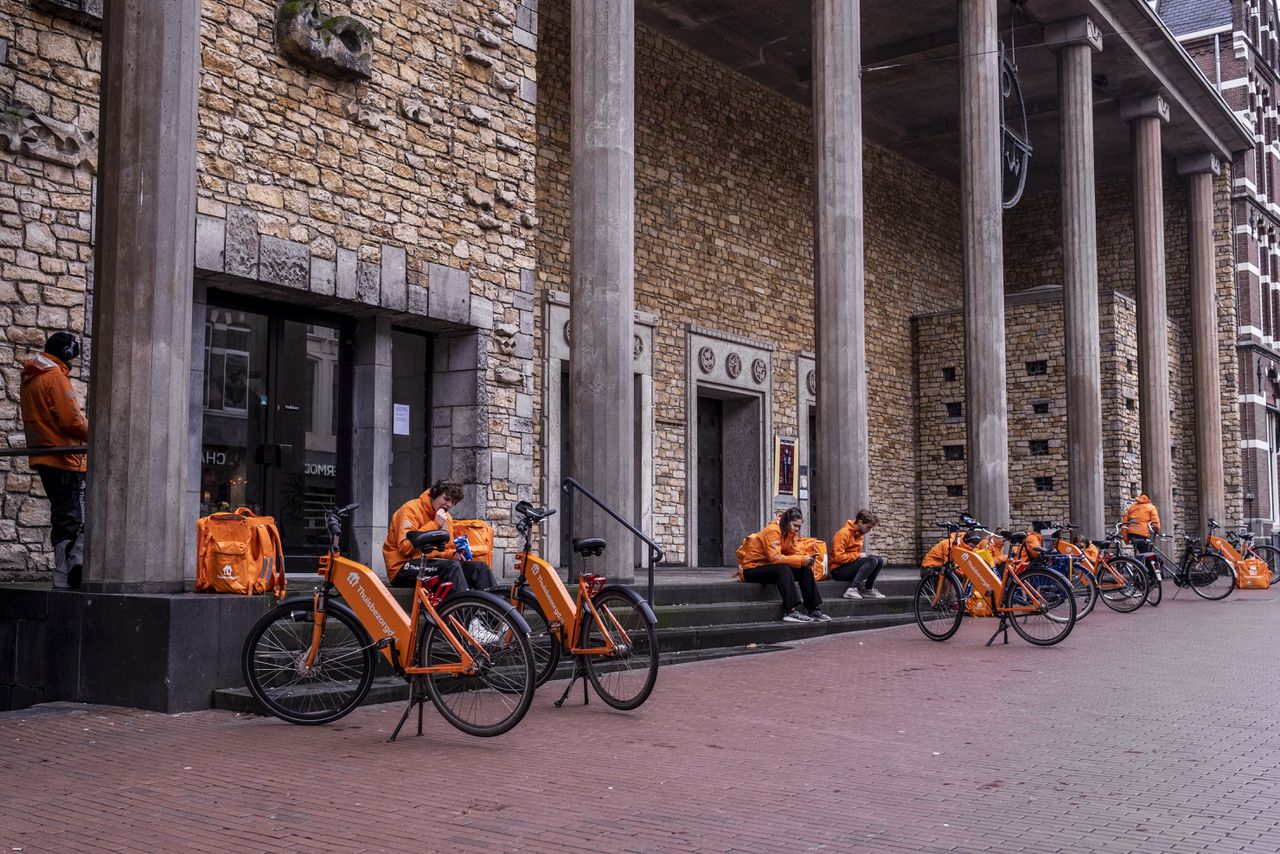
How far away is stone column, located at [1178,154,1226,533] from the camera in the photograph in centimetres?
2558

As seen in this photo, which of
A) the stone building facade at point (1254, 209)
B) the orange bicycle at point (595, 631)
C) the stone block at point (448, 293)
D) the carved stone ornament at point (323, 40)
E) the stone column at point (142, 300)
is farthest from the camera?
the stone building facade at point (1254, 209)

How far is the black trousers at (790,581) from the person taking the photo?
1146 cm

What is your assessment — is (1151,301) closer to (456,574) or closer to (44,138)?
(456,574)

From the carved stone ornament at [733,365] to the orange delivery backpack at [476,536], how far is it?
10.9 meters

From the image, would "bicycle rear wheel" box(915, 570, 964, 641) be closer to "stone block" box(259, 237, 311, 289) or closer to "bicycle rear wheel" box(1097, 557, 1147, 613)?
"bicycle rear wheel" box(1097, 557, 1147, 613)

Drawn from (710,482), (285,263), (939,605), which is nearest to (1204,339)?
(710,482)

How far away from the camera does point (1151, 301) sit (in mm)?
22812

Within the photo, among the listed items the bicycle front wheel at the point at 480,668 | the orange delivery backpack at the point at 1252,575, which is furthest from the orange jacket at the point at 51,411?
the orange delivery backpack at the point at 1252,575

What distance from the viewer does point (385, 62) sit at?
36.0 feet

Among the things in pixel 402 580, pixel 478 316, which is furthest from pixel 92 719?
pixel 478 316

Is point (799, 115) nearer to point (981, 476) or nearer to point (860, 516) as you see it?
point (981, 476)

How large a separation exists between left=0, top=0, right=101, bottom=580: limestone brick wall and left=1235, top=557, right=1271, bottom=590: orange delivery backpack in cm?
1639

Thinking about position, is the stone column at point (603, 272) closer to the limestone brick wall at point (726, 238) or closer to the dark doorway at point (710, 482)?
the limestone brick wall at point (726, 238)

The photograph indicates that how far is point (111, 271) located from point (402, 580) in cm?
256
